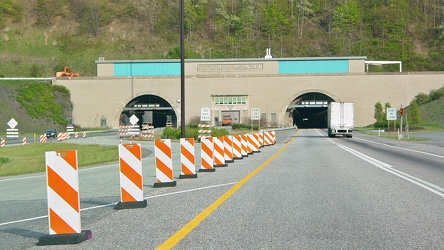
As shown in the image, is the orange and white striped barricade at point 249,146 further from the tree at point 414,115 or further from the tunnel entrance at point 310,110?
the tunnel entrance at point 310,110

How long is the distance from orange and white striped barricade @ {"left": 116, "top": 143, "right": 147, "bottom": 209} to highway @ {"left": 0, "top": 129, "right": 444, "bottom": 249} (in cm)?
33

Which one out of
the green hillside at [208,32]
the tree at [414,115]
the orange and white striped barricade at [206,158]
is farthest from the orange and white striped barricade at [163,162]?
the green hillside at [208,32]

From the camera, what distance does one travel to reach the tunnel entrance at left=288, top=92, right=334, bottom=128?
3720 inches

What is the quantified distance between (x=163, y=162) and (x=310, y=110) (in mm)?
100842

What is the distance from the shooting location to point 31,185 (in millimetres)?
17219

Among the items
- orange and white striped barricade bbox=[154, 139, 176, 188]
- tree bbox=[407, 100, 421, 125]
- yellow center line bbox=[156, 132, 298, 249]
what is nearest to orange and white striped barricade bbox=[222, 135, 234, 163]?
orange and white striped barricade bbox=[154, 139, 176, 188]

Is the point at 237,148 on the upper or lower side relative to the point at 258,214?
upper

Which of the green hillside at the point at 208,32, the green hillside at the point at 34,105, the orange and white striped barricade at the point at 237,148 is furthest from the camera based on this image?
the green hillside at the point at 208,32

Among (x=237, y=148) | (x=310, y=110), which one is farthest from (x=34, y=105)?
(x=237, y=148)

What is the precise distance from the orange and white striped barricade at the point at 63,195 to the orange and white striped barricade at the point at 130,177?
2.56 m

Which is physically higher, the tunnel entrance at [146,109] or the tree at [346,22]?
the tree at [346,22]

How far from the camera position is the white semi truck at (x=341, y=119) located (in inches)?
2276

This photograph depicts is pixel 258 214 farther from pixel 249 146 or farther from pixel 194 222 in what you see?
pixel 249 146

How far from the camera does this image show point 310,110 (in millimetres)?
113562
